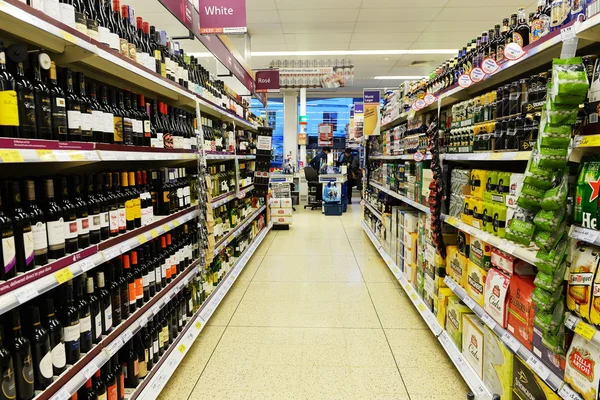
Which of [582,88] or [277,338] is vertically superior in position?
[582,88]

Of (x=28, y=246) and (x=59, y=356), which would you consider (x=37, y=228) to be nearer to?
(x=28, y=246)

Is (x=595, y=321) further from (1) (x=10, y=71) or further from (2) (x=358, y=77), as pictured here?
(2) (x=358, y=77)

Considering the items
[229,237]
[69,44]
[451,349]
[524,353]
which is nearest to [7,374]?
[69,44]

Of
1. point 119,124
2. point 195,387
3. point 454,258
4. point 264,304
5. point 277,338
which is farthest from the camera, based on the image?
point 264,304

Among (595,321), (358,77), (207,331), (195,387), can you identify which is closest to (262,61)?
(358,77)

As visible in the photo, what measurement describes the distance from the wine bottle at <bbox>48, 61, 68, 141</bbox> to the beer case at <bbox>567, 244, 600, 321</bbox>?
206cm

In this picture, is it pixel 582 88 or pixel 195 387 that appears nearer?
pixel 582 88

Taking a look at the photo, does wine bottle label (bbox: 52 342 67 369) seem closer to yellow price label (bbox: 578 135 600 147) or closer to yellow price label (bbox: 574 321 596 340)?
yellow price label (bbox: 574 321 596 340)

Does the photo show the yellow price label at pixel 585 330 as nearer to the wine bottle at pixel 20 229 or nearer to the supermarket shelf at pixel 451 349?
the supermarket shelf at pixel 451 349

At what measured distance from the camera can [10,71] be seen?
1.41m

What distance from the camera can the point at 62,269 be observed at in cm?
152

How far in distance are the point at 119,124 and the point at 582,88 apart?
203 cm

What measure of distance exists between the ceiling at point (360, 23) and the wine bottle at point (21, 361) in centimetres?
610

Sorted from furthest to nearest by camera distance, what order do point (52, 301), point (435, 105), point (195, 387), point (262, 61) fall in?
point (262, 61) → point (435, 105) → point (195, 387) → point (52, 301)
